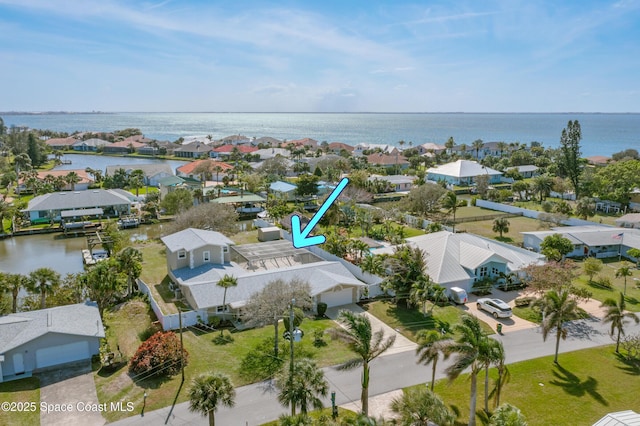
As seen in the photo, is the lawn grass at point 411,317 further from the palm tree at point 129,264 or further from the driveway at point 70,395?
the driveway at point 70,395

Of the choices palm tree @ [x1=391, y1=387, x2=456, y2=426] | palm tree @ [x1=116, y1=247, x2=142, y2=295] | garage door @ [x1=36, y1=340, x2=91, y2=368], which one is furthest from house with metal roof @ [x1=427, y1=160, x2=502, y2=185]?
palm tree @ [x1=391, y1=387, x2=456, y2=426]

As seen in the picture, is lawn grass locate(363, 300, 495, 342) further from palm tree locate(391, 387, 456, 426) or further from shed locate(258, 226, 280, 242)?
shed locate(258, 226, 280, 242)

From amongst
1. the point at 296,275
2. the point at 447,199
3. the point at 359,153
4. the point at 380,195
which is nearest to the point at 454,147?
the point at 359,153

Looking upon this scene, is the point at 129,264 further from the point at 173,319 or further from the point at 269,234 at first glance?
the point at 269,234

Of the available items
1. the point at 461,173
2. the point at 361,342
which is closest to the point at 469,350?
the point at 361,342

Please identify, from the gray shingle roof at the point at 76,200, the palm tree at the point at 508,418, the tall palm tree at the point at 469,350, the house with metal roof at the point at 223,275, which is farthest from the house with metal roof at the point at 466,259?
the gray shingle roof at the point at 76,200

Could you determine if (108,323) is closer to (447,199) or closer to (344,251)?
(344,251)

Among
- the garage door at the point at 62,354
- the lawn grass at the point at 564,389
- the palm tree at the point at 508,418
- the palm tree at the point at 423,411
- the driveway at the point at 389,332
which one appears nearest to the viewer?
the palm tree at the point at 508,418
